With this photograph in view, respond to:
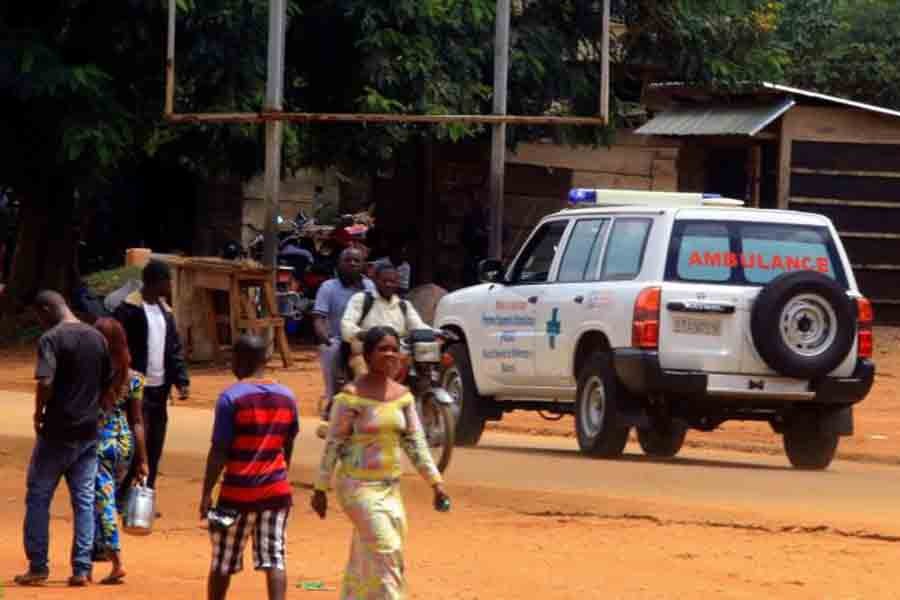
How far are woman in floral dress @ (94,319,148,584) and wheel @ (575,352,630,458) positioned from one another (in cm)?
532

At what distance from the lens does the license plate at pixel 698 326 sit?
15555 millimetres

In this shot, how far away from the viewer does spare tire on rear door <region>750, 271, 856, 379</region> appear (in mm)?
15414

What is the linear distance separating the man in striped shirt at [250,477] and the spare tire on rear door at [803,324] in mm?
6864

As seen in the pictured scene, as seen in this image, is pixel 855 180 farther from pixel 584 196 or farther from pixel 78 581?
pixel 78 581

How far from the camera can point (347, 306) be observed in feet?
49.1

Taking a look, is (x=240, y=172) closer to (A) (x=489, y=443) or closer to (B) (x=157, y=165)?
(B) (x=157, y=165)

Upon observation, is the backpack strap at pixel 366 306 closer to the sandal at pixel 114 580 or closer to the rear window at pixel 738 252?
the rear window at pixel 738 252

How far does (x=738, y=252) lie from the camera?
15805 mm

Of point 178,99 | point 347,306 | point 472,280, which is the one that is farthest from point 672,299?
point 472,280

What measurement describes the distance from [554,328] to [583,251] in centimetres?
66

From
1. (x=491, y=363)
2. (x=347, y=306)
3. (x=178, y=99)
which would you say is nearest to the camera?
(x=347, y=306)

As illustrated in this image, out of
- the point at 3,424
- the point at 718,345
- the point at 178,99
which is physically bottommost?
the point at 3,424

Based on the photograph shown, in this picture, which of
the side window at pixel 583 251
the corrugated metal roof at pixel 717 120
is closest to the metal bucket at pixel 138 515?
the side window at pixel 583 251

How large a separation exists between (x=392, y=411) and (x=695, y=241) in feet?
23.6
